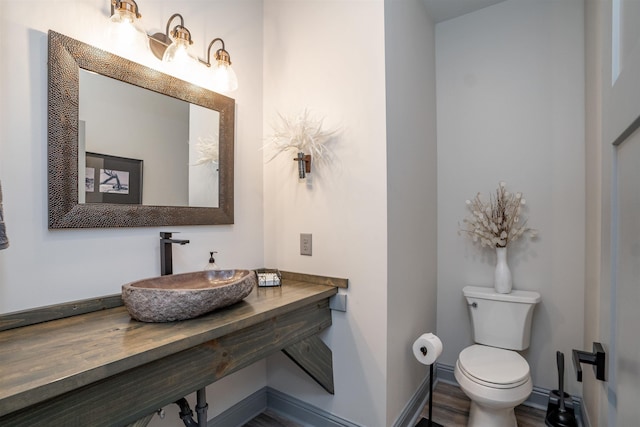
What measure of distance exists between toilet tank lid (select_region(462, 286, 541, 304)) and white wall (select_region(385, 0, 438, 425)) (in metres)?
0.26

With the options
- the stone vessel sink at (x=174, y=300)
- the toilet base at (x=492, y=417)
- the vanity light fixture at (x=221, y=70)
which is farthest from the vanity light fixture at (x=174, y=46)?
the toilet base at (x=492, y=417)

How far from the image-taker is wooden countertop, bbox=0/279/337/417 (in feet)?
2.39

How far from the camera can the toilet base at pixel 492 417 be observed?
1.68 meters

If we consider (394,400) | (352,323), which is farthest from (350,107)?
(394,400)

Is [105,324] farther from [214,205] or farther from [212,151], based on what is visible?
[212,151]

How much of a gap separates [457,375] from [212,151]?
1.78 meters

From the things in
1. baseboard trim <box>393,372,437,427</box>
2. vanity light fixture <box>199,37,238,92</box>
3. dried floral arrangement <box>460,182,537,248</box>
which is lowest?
baseboard trim <box>393,372,437,427</box>

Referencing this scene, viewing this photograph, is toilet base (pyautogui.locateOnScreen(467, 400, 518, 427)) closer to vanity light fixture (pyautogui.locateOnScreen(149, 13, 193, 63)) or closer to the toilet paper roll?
the toilet paper roll

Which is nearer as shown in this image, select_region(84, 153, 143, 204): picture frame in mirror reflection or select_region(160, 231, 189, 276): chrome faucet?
select_region(84, 153, 143, 204): picture frame in mirror reflection

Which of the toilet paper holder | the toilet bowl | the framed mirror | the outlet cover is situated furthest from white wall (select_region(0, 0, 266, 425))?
the toilet paper holder

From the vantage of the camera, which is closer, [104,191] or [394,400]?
[104,191]

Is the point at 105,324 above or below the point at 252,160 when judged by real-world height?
below

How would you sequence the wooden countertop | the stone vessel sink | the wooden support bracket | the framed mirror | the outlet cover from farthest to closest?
the outlet cover, the wooden support bracket, the framed mirror, the stone vessel sink, the wooden countertop

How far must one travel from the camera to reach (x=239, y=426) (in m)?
1.84
